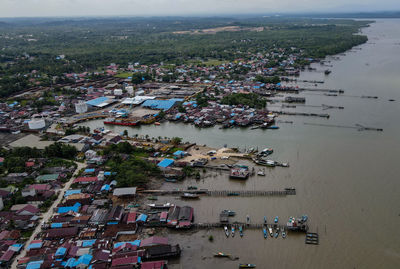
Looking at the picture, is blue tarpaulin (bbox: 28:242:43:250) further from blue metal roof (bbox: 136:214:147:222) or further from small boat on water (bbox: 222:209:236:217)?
small boat on water (bbox: 222:209:236:217)

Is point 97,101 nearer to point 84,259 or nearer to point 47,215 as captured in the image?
point 47,215

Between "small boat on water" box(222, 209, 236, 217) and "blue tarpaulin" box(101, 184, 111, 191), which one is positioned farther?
"blue tarpaulin" box(101, 184, 111, 191)

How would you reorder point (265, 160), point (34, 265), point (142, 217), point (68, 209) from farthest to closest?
point (265, 160), point (68, 209), point (142, 217), point (34, 265)

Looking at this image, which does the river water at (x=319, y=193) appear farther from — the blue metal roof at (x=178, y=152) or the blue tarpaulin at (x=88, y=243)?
the blue tarpaulin at (x=88, y=243)

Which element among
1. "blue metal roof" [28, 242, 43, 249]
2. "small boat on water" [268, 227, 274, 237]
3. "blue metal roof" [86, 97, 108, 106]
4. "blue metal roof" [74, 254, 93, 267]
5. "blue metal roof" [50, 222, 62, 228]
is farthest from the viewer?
"blue metal roof" [86, 97, 108, 106]

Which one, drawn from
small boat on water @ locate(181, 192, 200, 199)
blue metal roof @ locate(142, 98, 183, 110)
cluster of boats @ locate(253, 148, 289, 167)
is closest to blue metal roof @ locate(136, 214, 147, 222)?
small boat on water @ locate(181, 192, 200, 199)

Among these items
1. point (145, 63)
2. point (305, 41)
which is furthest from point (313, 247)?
point (305, 41)

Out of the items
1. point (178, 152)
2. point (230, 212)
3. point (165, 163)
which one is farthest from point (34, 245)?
point (178, 152)

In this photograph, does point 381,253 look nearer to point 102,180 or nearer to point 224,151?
point 224,151
